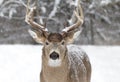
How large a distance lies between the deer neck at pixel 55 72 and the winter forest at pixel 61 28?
5511 millimetres

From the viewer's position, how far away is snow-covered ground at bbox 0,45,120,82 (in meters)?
11.6

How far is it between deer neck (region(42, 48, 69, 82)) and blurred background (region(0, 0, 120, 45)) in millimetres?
10629

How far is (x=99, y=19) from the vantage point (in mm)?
19906

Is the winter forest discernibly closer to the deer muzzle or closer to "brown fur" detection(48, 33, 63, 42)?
"brown fur" detection(48, 33, 63, 42)

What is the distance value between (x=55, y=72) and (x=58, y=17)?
39.9ft

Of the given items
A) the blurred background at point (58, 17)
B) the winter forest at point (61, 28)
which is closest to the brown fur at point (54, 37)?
the winter forest at point (61, 28)

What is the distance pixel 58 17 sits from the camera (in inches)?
758

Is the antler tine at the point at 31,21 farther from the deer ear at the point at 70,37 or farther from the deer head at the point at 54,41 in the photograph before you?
the deer ear at the point at 70,37

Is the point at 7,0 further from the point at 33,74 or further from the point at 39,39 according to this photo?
the point at 39,39

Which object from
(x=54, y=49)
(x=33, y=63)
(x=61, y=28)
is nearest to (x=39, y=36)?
(x=54, y=49)

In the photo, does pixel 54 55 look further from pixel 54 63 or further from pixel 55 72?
pixel 55 72

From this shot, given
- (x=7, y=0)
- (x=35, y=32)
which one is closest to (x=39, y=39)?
(x=35, y=32)

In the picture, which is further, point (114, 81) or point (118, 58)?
point (118, 58)

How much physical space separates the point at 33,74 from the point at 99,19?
8564 mm
